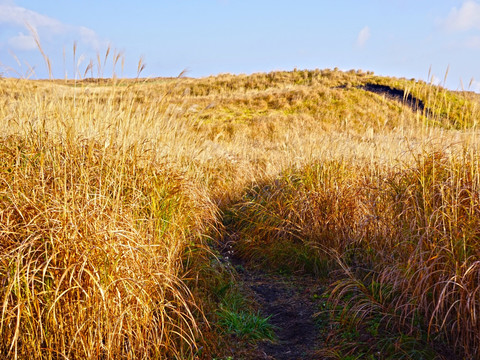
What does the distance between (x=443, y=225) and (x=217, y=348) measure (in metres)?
1.74

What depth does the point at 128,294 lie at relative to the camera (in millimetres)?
2465

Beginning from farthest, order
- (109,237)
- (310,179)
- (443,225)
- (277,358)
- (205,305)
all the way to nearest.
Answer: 1. (310,179)
2. (205,305)
3. (277,358)
4. (443,225)
5. (109,237)

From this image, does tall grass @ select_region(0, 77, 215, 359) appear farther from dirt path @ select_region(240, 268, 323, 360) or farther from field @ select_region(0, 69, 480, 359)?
dirt path @ select_region(240, 268, 323, 360)

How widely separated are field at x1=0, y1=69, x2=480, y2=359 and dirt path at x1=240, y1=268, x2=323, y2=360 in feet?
0.17

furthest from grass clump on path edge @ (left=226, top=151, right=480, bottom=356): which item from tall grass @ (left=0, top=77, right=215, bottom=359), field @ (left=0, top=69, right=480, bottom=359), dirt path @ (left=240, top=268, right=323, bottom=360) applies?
tall grass @ (left=0, top=77, right=215, bottom=359)

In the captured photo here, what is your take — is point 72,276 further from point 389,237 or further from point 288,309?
point 389,237

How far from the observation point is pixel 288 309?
3.78 meters

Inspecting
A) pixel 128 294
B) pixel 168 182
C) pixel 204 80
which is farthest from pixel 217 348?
pixel 204 80

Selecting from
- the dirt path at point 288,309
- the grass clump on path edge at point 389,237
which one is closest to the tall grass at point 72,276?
the dirt path at point 288,309

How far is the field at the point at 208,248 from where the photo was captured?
227cm

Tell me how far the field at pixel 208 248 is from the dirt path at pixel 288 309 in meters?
0.05

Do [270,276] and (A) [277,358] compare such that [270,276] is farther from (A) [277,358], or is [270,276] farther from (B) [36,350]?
(B) [36,350]

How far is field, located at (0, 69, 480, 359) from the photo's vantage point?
227cm

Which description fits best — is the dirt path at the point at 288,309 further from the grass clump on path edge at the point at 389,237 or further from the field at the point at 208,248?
the grass clump on path edge at the point at 389,237
